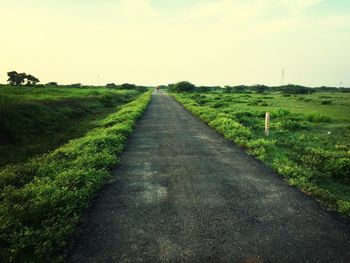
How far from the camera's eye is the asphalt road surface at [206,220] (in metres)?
4.16

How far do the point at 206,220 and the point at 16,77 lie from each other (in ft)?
291

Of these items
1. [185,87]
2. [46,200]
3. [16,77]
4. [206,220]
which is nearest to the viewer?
[206,220]

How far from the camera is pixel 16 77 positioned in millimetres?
77875

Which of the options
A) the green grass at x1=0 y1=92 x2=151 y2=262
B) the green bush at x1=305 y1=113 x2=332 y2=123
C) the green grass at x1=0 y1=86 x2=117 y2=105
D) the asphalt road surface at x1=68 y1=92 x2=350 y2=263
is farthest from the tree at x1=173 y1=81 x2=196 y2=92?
the asphalt road surface at x1=68 y1=92 x2=350 y2=263

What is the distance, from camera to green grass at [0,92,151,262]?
4289 millimetres

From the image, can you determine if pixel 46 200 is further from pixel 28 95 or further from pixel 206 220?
pixel 28 95

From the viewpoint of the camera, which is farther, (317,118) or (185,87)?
(185,87)

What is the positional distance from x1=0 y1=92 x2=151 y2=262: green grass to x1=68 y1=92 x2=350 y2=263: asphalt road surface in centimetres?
36

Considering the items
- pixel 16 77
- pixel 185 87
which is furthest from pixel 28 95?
pixel 185 87

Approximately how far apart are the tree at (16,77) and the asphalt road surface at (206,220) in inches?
3264

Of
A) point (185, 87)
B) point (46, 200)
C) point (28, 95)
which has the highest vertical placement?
point (185, 87)

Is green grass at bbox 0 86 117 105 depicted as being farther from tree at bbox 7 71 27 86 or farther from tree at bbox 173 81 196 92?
tree at bbox 173 81 196 92

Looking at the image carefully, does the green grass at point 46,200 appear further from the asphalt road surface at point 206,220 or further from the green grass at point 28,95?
the green grass at point 28,95

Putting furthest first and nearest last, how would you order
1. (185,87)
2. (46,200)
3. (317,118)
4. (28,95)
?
(185,87)
(28,95)
(317,118)
(46,200)
